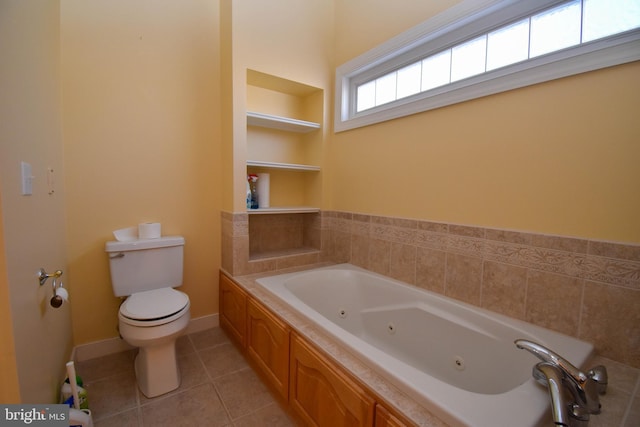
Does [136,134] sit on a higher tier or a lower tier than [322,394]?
higher

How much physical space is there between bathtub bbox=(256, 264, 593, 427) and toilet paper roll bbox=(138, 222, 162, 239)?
789mm

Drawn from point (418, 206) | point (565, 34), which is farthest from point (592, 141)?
point (418, 206)

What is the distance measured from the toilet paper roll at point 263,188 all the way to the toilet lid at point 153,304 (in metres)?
0.92

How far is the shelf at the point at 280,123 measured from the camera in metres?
2.13

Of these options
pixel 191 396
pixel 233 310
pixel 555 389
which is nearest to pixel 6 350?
pixel 191 396

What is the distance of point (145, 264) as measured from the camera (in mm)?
1826

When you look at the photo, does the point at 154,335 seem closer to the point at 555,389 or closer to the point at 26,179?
the point at 26,179

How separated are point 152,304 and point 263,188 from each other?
113 centimetres

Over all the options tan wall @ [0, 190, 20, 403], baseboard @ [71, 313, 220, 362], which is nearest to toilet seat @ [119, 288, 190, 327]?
baseboard @ [71, 313, 220, 362]

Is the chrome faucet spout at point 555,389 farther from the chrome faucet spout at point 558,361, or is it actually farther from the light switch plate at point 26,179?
the light switch plate at point 26,179

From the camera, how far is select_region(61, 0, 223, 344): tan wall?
5.64 ft

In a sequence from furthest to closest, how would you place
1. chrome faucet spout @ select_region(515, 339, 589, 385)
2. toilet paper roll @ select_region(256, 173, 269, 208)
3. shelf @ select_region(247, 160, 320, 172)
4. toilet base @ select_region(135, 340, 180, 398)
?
1. toilet paper roll @ select_region(256, 173, 269, 208)
2. shelf @ select_region(247, 160, 320, 172)
3. toilet base @ select_region(135, 340, 180, 398)
4. chrome faucet spout @ select_region(515, 339, 589, 385)

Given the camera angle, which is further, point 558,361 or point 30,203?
point 30,203

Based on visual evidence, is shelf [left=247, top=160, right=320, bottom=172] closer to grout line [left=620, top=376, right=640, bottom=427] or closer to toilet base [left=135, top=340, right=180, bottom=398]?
toilet base [left=135, top=340, right=180, bottom=398]
